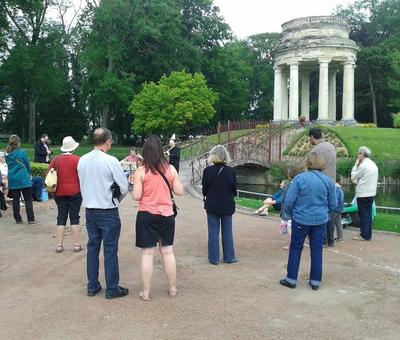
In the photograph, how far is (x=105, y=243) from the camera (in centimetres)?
617

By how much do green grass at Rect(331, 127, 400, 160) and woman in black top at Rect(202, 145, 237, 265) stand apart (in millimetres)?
25986

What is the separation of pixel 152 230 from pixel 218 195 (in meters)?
1.98

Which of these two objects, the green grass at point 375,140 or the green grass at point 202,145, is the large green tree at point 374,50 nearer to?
the green grass at point 375,140

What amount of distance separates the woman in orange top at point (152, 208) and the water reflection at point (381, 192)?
56.7 ft

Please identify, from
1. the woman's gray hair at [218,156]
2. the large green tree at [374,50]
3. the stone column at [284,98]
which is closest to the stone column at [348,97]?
the stone column at [284,98]

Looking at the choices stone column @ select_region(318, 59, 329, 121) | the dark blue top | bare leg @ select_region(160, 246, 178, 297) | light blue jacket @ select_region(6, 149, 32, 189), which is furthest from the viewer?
stone column @ select_region(318, 59, 329, 121)

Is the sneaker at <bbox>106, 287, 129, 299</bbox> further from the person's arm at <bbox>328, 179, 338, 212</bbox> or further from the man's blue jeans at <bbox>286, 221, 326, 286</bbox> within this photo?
the person's arm at <bbox>328, 179, 338, 212</bbox>

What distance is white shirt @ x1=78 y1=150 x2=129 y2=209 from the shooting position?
6211 mm

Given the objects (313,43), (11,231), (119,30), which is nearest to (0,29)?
(119,30)

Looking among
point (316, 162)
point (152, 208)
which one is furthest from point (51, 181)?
→ point (316, 162)

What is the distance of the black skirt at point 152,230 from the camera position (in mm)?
5969

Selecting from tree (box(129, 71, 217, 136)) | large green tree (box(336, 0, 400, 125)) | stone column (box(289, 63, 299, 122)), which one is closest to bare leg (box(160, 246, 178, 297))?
tree (box(129, 71, 217, 136))

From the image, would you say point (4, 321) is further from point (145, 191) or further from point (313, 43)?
point (313, 43)

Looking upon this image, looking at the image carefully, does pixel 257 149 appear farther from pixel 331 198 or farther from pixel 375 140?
pixel 331 198
